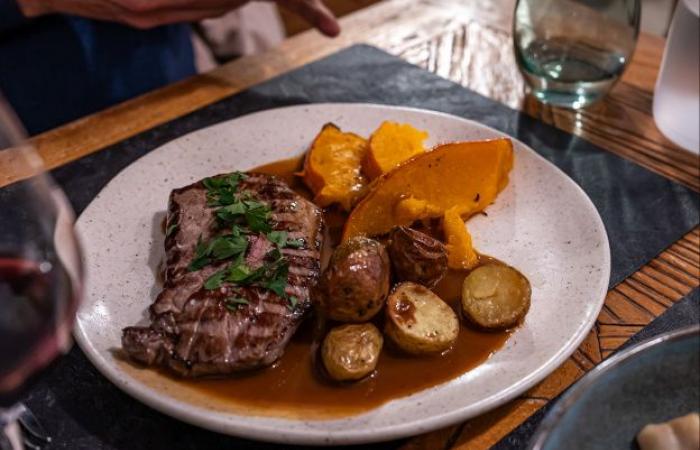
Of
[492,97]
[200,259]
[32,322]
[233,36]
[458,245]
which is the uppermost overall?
[32,322]

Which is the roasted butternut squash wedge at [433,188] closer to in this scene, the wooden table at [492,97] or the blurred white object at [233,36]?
the wooden table at [492,97]

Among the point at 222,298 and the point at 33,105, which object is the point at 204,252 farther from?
the point at 33,105

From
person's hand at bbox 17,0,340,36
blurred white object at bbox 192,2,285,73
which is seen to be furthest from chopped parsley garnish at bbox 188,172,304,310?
blurred white object at bbox 192,2,285,73

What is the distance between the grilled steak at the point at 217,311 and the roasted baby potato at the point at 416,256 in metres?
0.15

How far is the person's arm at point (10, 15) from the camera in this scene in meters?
1.96

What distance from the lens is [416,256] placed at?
1.32 m

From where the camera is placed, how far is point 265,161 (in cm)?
178

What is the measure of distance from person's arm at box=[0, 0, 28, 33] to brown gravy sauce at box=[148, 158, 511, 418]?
130cm

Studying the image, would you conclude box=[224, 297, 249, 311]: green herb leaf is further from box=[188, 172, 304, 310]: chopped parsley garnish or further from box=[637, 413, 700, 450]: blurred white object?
box=[637, 413, 700, 450]: blurred white object

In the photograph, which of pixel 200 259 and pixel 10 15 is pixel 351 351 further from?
pixel 10 15

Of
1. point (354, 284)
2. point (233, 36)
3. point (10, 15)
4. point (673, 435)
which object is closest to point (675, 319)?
point (673, 435)

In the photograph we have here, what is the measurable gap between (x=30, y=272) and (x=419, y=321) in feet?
2.02

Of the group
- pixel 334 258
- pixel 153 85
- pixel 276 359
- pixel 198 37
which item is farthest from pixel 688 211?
pixel 198 37

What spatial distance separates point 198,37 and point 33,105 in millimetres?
1072
